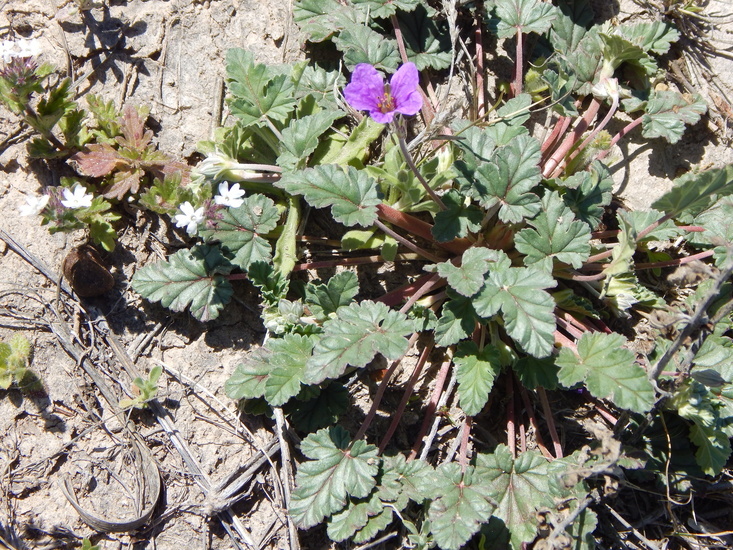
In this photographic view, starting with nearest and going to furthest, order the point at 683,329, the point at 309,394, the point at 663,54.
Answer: the point at 683,329 < the point at 309,394 < the point at 663,54

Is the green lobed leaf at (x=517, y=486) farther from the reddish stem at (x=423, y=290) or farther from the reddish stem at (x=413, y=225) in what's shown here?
the reddish stem at (x=413, y=225)

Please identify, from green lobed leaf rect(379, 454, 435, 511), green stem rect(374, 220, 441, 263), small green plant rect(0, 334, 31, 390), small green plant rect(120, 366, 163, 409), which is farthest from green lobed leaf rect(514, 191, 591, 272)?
small green plant rect(0, 334, 31, 390)

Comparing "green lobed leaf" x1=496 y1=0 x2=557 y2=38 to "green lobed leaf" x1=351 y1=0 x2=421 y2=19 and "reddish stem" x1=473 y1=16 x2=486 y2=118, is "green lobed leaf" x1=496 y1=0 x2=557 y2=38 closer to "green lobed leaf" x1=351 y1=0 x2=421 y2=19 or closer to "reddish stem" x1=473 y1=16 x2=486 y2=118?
"reddish stem" x1=473 y1=16 x2=486 y2=118

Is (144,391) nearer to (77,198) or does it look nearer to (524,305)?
(77,198)

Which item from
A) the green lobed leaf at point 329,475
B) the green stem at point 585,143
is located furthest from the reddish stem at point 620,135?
the green lobed leaf at point 329,475

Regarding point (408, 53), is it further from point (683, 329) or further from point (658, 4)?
point (683, 329)

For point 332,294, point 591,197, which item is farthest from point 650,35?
point 332,294

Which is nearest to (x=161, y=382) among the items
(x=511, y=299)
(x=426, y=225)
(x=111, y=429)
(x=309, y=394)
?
(x=111, y=429)
